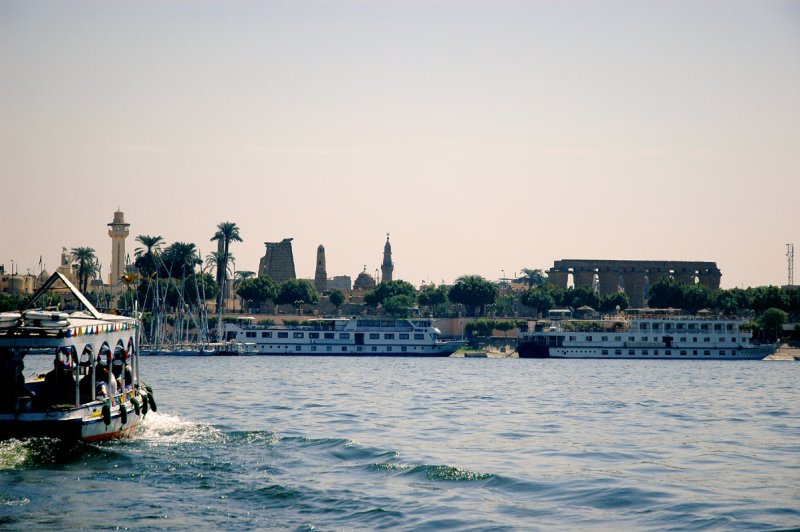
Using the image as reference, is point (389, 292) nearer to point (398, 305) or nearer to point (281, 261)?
point (398, 305)

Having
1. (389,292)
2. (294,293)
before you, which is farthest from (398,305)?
(294,293)

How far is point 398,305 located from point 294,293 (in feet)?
48.2

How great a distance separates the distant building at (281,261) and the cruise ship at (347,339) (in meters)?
70.2

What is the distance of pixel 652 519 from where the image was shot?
20734 mm

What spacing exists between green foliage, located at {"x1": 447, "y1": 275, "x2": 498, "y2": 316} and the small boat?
392 ft

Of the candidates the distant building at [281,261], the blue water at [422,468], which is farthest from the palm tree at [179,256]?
the blue water at [422,468]

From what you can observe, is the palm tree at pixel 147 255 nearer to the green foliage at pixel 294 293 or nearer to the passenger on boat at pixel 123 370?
the green foliage at pixel 294 293

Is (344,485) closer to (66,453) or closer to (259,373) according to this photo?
(66,453)

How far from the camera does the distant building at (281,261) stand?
184000 millimetres

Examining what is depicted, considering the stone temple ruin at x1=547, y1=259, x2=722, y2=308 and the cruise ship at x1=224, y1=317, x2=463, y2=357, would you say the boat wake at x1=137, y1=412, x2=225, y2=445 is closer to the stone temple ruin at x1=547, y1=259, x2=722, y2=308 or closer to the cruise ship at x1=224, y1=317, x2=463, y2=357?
the cruise ship at x1=224, y1=317, x2=463, y2=357

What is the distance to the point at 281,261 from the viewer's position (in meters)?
185

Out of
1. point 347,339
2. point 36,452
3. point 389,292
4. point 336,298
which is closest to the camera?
point 36,452

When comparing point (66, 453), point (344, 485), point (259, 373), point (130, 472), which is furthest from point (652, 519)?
point (259, 373)

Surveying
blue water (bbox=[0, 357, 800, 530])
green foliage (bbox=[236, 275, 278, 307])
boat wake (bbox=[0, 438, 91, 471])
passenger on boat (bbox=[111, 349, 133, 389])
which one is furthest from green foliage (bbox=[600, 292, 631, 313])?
boat wake (bbox=[0, 438, 91, 471])
